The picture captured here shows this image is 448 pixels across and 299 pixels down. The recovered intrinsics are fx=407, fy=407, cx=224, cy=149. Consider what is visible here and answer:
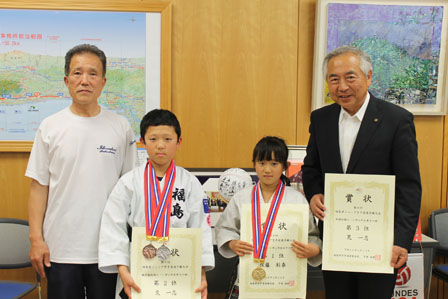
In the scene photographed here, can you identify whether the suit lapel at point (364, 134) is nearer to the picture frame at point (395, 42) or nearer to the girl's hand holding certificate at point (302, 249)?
the girl's hand holding certificate at point (302, 249)

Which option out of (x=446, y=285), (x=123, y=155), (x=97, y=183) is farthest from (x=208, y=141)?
(x=446, y=285)

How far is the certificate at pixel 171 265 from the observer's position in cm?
192

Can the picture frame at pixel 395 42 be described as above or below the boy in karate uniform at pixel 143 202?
above

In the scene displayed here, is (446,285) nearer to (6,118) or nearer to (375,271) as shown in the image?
(375,271)

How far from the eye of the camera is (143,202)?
6.65 ft

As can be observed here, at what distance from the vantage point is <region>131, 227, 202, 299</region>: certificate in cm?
192

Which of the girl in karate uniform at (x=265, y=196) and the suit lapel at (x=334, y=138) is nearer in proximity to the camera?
the suit lapel at (x=334, y=138)

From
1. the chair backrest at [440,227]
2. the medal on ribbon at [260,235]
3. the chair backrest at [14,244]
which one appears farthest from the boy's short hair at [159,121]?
the chair backrest at [440,227]

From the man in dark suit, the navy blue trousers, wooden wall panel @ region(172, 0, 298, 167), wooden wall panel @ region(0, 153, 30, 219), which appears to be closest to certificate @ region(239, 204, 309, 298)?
the man in dark suit

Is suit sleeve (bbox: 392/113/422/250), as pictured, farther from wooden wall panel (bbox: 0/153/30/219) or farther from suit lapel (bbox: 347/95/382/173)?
wooden wall panel (bbox: 0/153/30/219)

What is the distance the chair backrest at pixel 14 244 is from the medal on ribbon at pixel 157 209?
57.1 inches

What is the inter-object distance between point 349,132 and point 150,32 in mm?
1792

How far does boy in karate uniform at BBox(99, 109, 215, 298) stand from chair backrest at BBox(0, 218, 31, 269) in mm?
1250

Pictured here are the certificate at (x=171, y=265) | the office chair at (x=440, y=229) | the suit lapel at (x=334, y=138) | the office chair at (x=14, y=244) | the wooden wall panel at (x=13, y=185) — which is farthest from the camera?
the office chair at (x=440, y=229)
